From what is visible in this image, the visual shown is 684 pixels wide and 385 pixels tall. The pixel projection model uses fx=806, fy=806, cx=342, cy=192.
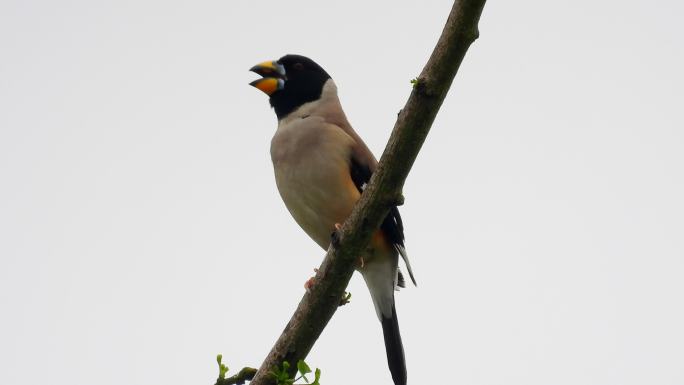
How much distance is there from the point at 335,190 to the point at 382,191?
1837 millimetres

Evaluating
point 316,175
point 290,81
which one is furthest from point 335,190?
point 290,81

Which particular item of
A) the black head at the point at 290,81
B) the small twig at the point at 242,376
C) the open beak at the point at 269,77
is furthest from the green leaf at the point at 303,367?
the open beak at the point at 269,77

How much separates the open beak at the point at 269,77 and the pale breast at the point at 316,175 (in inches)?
30.2

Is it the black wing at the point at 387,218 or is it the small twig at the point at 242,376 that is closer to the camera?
the small twig at the point at 242,376

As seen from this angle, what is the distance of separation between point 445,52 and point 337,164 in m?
2.25

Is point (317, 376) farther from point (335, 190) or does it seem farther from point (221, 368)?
point (335, 190)

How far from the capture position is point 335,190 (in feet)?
18.2

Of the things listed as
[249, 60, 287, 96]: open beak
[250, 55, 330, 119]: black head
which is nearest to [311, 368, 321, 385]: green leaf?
[250, 55, 330, 119]: black head

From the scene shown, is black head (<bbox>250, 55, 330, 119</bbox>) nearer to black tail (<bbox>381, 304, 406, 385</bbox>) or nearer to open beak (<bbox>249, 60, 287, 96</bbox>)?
open beak (<bbox>249, 60, 287, 96</bbox>)

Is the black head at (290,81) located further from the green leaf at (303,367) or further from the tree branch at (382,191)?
the green leaf at (303,367)

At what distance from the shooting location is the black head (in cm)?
659

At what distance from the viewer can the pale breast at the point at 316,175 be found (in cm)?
557

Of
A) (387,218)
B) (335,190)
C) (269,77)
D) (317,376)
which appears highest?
(269,77)

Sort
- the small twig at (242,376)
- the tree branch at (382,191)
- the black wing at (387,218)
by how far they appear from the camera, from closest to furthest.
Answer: the tree branch at (382,191)
the small twig at (242,376)
the black wing at (387,218)
